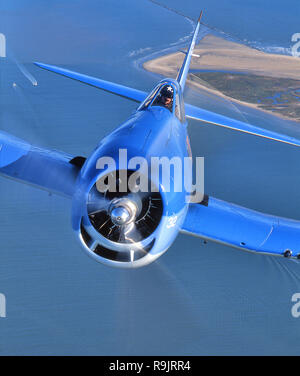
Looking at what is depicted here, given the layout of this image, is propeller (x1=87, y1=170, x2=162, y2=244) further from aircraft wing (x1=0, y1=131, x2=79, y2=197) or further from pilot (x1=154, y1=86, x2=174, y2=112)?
pilot (x1=154, y1=86, x2=174, y2=112)

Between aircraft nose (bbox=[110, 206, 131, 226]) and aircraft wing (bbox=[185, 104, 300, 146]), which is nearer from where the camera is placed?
aircraft nose (bbox=[110, 206, 131, 226])

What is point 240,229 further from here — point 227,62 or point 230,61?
point 230,61

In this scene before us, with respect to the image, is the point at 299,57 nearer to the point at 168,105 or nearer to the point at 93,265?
→ the point at 168,105

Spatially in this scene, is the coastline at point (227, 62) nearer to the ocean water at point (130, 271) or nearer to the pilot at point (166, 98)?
the ocean water at point (130, 271)

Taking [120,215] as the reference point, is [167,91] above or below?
above

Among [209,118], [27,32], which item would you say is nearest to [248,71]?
[209,118]

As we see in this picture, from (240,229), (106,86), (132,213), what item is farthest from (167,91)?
(132,213)

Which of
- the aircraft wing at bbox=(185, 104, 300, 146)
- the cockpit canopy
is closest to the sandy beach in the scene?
the aircraft wing at bbox=(185, 104, 300, 146)
